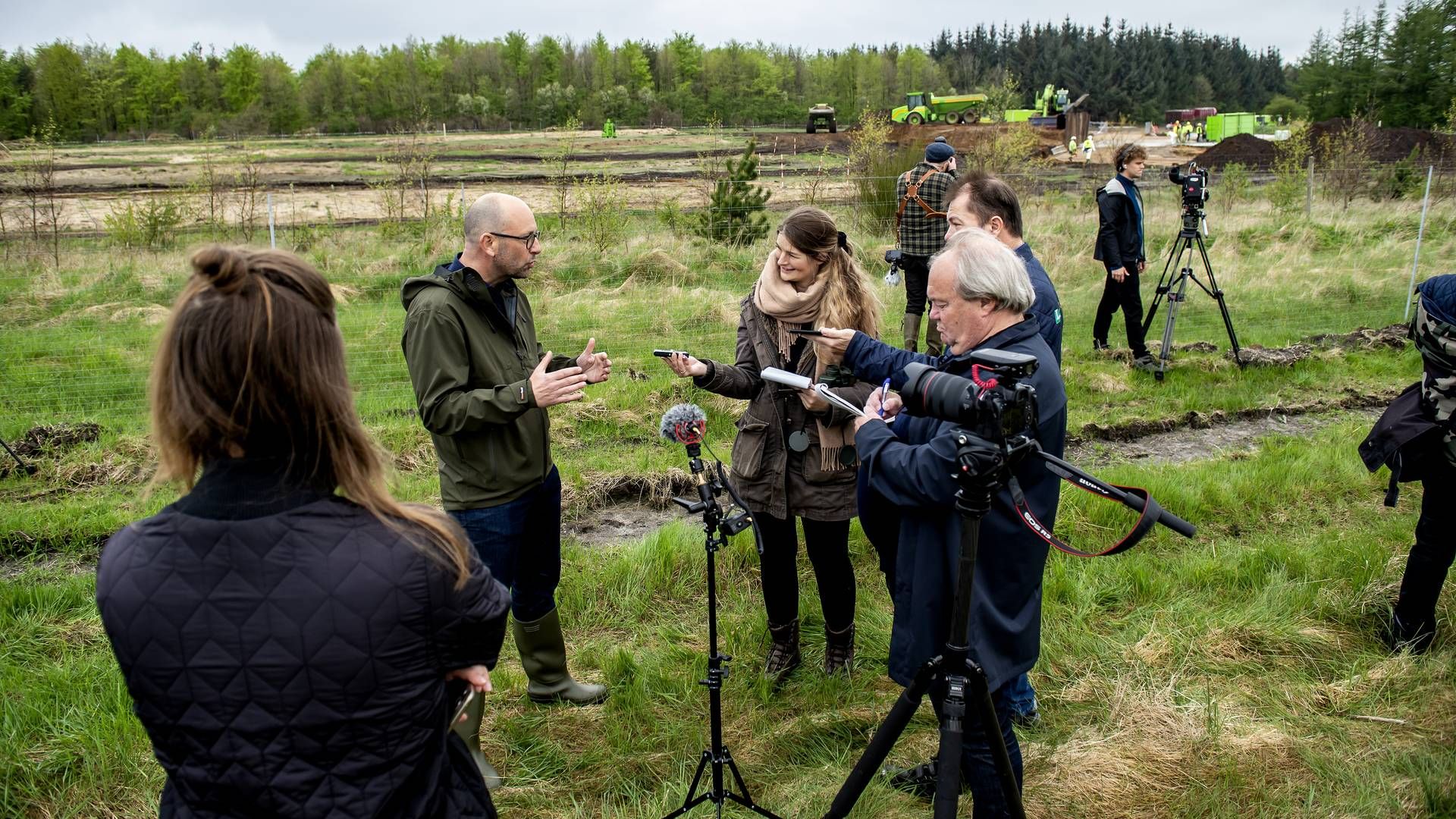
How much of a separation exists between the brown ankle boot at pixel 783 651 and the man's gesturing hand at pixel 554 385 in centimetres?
141

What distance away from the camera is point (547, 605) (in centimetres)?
359

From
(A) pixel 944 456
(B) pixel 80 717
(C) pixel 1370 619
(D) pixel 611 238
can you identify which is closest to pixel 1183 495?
(C) pixel 1370 619

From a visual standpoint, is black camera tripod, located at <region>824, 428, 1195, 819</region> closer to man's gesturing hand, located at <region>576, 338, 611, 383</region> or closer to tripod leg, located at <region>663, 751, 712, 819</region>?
tripod leg, located at <region>663, 751, 712, 819</region>

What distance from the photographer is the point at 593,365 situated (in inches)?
127

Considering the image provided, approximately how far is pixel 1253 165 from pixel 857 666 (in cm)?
3344

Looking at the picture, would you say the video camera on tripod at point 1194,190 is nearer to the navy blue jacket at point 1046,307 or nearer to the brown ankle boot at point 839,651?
the navy blue jacket at point 1046,307

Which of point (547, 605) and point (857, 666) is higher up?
point (547, 605)

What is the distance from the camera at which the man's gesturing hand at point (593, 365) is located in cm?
314

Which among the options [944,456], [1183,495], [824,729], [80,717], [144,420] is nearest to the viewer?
[944,456]

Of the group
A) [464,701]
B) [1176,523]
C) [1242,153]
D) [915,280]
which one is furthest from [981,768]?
[1242,153]

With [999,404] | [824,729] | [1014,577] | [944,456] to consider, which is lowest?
[824,729]

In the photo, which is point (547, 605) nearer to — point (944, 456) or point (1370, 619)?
point (944, 456)

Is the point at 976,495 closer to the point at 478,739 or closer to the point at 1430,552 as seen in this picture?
the point at 478,739

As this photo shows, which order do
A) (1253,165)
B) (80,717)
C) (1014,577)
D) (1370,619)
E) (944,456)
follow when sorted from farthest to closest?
(1253,165)
(1370,619)
(80,717)
(1014,577)
(944,456)
